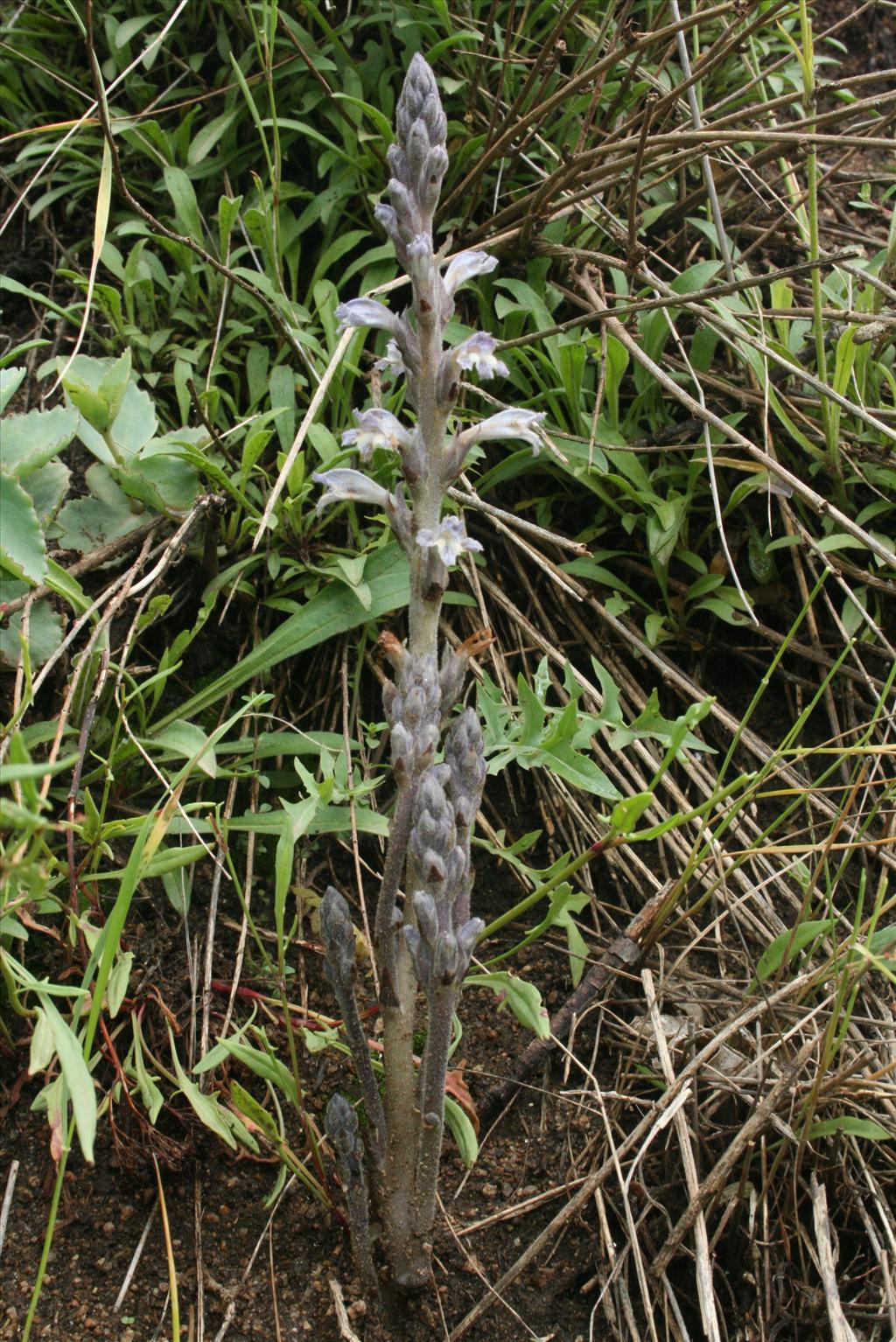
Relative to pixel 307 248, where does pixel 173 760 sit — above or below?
below

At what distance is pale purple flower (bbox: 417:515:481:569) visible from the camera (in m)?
1.99

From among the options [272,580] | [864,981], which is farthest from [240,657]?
[864,981]

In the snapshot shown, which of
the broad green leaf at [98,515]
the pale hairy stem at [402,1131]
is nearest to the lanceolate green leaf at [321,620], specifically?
the broad green leaf at [98,515]

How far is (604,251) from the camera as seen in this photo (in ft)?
11.0

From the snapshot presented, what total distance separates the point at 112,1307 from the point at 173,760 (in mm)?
1091

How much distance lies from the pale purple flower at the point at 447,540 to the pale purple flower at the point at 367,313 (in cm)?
37

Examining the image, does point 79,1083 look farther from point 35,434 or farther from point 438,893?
point 35,434

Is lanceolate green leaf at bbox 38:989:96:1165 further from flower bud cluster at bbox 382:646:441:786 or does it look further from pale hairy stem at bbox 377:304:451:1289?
flower bud cluster at bbox 382:646:441:786

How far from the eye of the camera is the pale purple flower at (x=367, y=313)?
6.81ft

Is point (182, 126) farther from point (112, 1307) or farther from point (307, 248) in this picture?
point (112, 1307)

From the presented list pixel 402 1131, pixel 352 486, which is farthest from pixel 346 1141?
pixel 352 486

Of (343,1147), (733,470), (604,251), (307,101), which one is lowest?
(343,1147)

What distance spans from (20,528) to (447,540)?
72 cm

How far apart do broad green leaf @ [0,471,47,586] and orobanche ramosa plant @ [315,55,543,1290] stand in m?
0.52
